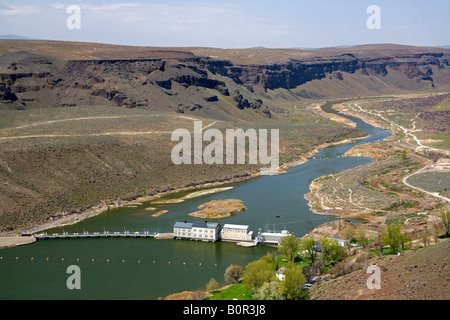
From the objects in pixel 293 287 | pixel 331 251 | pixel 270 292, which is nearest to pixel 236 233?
pixel 331 251

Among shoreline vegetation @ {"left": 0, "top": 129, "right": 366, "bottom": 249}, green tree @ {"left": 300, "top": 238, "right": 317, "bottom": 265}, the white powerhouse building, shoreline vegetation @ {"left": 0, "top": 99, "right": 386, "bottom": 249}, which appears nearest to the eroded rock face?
shoreline vegetation @ {"left": 0, "top": 99, "right": 386, "bottom": 249}

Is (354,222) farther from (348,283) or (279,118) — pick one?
(279,118)

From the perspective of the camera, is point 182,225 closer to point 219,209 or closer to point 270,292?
point 219,209

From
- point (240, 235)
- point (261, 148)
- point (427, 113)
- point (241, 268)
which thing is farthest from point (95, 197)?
point (427, 113)

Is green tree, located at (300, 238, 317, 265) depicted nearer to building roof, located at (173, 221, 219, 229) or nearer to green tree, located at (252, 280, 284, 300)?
green tree, located at (252, 280, 284, 300)

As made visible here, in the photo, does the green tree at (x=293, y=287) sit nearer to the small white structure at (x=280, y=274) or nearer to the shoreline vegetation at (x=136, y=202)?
the small white structure at (x=280, y=274)

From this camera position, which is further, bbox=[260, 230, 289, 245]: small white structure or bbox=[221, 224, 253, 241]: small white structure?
bbox=[221, 224, 253, 241]: small white structure

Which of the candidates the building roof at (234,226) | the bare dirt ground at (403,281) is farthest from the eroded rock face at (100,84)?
the bare dirt ground at (403,281)
